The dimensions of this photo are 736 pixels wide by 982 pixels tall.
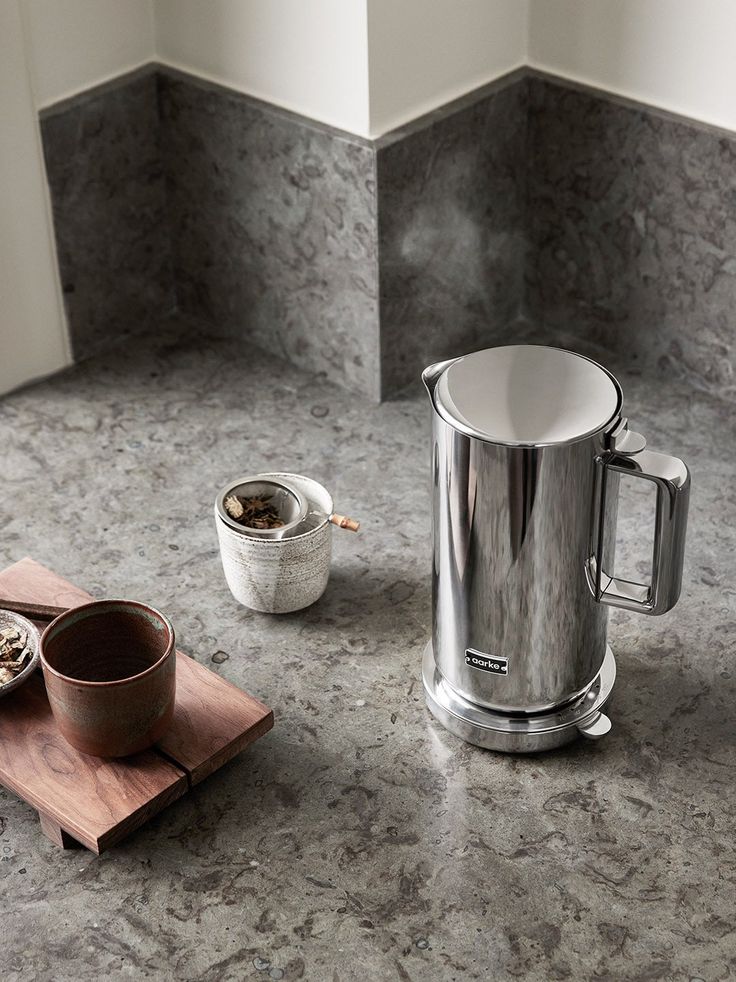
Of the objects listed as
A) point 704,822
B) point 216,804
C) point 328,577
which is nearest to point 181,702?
point 216,804

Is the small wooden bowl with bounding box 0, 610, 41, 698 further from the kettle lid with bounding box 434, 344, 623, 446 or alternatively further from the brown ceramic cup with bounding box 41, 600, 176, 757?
the kettle lid with bounding box 434, 344, 623, 446

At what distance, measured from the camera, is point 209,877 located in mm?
1149

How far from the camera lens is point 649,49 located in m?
1.65

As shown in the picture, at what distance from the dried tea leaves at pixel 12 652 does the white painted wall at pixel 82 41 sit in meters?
0.79

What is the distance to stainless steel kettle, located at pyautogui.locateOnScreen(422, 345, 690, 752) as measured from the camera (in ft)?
3.61

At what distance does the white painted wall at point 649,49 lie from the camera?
1.59m

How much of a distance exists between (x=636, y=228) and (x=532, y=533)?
0.78 m

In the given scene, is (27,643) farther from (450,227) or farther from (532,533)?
(450,227)

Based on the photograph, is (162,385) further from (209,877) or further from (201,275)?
(209,877)

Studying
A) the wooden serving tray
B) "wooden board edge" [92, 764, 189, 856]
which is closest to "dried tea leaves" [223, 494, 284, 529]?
the wooden serving tray

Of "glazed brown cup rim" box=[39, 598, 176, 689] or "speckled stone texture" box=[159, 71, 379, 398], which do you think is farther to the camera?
"speckled stone texture" box=[159, 71, 379, 398]

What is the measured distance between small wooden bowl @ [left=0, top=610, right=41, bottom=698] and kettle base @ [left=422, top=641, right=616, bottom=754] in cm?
39

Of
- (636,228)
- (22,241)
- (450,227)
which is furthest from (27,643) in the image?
(636,228)

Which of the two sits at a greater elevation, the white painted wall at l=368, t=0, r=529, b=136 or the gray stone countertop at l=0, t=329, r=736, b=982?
the white painted wall at l=368, t=0, r=529, b=136
